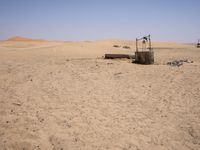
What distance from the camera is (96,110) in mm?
6957

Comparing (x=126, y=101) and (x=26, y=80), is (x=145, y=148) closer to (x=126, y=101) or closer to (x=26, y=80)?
(x=126, y=101)

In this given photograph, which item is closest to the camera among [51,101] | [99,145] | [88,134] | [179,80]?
[99,145]

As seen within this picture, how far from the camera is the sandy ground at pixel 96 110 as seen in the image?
5551mm

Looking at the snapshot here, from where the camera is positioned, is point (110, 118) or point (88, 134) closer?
point (88, 134)

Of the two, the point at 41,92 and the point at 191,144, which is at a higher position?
the point at 41,92

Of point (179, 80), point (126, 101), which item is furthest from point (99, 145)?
point (179, 80)

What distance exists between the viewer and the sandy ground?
18.2 feet

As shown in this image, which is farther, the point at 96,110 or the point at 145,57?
the point at 145,57

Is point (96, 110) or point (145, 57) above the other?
point (145, 57)

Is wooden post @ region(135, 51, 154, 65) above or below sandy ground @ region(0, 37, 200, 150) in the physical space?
above

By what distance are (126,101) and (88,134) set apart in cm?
229

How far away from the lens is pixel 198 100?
8.06m

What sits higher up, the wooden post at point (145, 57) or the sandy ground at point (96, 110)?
the wooden post at point (145, 57)

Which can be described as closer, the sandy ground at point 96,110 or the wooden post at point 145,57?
the sandy ground at point 96,110
